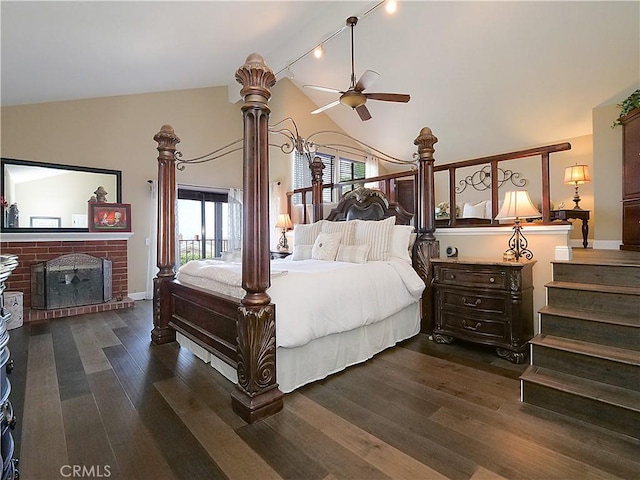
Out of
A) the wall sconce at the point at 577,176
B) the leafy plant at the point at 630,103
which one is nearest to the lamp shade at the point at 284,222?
the wall sconce at the point at 577,176

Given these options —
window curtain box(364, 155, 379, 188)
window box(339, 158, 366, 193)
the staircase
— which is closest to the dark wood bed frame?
the staircase

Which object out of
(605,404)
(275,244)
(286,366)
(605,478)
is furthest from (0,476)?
(275,244)

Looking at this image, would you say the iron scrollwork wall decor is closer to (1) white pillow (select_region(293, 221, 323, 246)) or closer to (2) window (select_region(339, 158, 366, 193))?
(2) window (select_region(339, 158, 366, 193))

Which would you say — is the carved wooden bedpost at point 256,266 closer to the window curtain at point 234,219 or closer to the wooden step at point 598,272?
the wooden step at point 598,272

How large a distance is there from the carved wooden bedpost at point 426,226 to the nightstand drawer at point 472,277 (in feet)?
0.85

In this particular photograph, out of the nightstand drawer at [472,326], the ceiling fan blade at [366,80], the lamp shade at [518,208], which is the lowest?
the nightstand drawer at [472,326]

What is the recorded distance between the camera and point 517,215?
2871 mm

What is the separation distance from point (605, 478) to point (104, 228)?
613 cm

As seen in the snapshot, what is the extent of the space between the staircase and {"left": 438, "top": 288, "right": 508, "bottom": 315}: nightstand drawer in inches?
15.8

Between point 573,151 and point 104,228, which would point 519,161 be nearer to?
point 573,151

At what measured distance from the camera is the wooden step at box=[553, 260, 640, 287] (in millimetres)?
2348

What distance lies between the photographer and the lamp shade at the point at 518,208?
2.86m

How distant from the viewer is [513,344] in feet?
9.18

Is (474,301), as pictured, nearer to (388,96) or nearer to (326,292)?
(326,292)
